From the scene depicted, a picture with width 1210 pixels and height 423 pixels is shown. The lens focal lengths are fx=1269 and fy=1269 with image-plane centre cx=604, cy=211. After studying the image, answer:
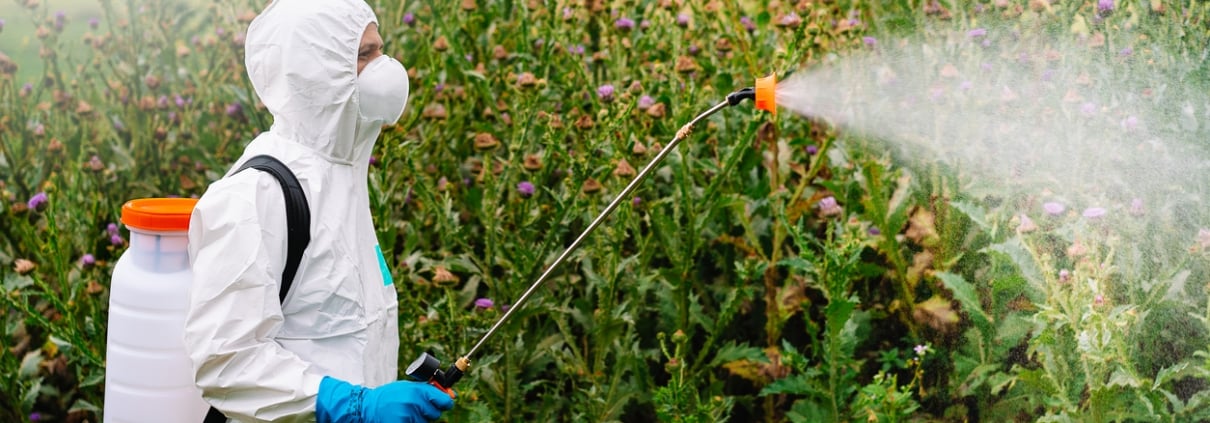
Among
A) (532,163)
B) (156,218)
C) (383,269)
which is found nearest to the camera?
(156,218)

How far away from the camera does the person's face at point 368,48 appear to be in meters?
1.90

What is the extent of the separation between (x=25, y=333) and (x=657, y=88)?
1751mm

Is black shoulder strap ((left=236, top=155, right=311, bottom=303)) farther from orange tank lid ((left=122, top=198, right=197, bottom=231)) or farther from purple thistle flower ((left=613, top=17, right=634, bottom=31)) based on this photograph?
purple thistle flower ((left=613, top=17, right=634, bottom=31))

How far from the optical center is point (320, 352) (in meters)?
1.82

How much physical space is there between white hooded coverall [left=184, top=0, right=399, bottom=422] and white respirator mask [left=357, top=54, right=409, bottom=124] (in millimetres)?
26

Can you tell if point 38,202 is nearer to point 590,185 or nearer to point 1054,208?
point 590,185

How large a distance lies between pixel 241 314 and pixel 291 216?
153 mm

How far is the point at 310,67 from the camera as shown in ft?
5.82

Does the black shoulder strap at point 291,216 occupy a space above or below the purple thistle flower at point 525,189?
above

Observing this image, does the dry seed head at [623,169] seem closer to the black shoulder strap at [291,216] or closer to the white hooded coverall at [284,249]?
the white hooded coverall at [284,249]

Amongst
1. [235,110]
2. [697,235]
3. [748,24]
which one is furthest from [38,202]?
[748,24]

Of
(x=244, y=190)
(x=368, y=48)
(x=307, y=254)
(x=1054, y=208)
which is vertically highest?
(x=368, y=48)

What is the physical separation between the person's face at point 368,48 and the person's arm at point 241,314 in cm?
27

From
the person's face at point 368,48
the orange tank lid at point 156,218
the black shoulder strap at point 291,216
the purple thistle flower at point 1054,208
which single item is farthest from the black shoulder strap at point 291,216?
the purple thistle flower at point 1054,208
